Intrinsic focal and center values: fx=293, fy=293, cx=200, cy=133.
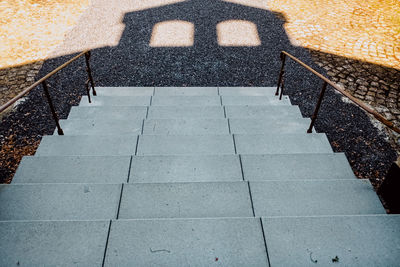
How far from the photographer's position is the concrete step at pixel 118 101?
4.69 m

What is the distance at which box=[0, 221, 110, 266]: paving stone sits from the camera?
1.77 meters

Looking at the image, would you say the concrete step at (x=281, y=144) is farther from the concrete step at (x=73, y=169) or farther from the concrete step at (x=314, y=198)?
the concrete step at (x=73, y=169)

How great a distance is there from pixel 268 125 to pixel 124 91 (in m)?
2.79

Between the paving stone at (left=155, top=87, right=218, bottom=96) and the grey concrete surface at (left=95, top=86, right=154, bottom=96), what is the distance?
169 millimetres

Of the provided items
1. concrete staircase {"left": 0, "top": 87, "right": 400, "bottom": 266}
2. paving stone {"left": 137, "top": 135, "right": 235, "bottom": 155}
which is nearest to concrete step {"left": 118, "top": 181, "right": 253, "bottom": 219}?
concrete staircase {"left": 0, "top": 87, "right": 400, "bottom": 266}

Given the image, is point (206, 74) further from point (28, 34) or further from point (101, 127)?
point (28, 34)

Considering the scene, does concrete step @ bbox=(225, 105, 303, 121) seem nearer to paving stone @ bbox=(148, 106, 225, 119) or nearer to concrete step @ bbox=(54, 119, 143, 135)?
paving stone @ bbox=(148, 106, 225, 119)

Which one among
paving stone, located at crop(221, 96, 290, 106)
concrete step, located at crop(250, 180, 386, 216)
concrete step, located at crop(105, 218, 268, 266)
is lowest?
paving stone, located at crop(221, 96, 290, 106)

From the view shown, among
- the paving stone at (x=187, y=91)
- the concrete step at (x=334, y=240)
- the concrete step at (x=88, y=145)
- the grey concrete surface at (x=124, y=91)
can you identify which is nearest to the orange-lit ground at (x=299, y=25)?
the grey concrete surface at (x=124, y=91)

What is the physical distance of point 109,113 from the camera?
4.14 meters

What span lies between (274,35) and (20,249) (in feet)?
23.3

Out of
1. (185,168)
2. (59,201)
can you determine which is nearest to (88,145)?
(59,201)

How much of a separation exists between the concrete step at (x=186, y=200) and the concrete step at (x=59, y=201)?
0.44 feet

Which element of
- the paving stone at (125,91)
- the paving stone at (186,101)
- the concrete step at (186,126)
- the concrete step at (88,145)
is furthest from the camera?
the paving stone at (125,91)
